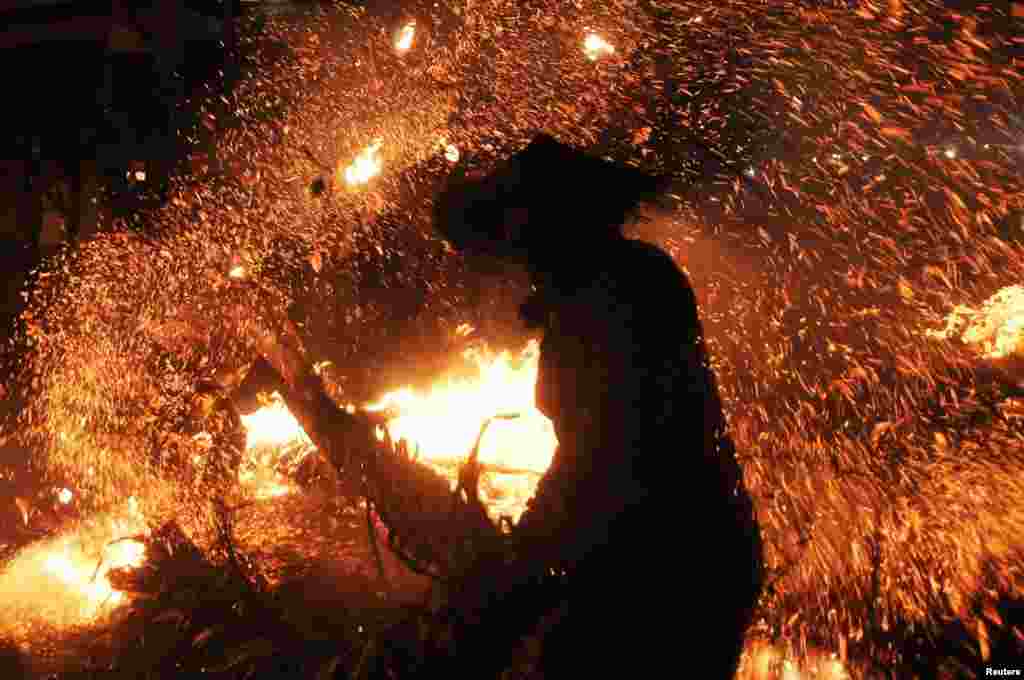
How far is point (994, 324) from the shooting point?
168 inches

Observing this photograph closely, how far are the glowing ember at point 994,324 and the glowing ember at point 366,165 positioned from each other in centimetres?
421

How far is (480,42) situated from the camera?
3541 mm

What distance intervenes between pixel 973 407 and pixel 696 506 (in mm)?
2958

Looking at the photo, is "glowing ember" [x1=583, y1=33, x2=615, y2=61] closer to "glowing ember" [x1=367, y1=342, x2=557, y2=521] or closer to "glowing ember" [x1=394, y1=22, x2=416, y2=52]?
"glowing ember" [x1=394, y1=22, x2=416, y2=52]

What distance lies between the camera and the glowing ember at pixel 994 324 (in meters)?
3.71

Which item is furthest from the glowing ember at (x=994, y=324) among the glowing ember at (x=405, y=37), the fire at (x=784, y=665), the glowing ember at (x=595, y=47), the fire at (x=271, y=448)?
the fire at (x=271, y=448)

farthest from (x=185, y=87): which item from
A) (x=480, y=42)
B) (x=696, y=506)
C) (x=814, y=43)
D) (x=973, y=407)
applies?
(x=973, y=407)

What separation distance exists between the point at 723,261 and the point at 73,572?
4825mm

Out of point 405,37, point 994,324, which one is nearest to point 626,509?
point 405,37

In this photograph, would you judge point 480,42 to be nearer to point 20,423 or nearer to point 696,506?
point 696,506

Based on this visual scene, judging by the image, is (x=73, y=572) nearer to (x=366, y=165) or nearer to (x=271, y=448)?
(x=271, y=448)

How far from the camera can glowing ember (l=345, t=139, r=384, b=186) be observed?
4.15 m

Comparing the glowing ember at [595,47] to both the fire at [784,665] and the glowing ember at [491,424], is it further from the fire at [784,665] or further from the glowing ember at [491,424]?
the fire at [784,665]

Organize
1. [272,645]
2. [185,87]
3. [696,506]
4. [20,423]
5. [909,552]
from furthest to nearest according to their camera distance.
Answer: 1. [20,423]
2. [185,87]
3. [909,552]
4. [272,645]
5. [696,506]
